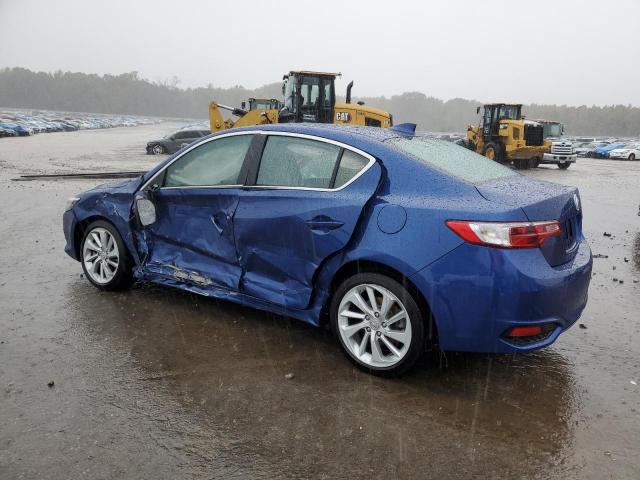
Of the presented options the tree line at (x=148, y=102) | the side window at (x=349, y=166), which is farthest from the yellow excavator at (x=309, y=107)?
the tree line at (x=148, y=102)

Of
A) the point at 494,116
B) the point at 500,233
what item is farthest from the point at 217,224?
the point at 494,116

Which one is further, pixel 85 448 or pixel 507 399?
pixel 507 399

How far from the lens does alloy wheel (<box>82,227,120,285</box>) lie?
514 centimetres

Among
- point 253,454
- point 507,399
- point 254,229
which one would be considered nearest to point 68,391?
point 253,454

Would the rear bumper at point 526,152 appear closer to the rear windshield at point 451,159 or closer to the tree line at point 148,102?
the rear windshield at point 451,159

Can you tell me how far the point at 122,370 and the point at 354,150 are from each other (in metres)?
2.17

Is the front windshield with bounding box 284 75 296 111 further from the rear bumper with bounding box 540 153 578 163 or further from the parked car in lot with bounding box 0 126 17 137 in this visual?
the parked car in lot with bounding box 0 126 17 137

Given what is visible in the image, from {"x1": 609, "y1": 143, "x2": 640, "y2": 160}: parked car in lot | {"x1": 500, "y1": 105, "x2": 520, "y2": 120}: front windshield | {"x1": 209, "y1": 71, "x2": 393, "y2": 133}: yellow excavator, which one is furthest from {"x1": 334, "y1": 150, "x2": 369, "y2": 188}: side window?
{"x1": 609, "y1": 143, "x2": 640, "y2": 160}: parked car in lot

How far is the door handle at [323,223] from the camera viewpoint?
145 inches

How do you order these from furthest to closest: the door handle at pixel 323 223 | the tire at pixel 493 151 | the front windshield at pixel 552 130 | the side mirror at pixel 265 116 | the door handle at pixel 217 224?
the front windshield at pixel 552 130 → the tire at pixel 493 151 → the side mirror at pixel 265 116 → the door handle at pixel 217 224 → the door handle at pixel 323 223

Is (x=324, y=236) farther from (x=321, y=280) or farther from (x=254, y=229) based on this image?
(x=254, y=229)

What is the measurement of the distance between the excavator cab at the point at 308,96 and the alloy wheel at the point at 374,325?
15996mm

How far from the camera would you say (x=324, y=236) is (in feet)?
12.3

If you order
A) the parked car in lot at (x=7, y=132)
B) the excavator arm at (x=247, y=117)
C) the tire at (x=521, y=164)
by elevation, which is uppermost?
the excavator arm at (x=247, y=117)
